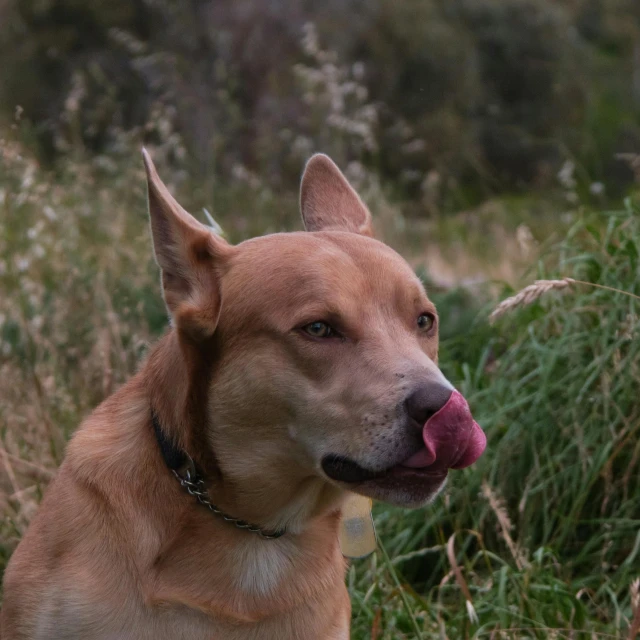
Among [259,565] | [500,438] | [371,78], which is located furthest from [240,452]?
[371,78]

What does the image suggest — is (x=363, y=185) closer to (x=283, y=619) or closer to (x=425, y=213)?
(x=425, y=213)

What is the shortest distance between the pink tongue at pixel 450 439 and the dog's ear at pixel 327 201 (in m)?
1.20

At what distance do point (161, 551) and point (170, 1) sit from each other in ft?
31.6

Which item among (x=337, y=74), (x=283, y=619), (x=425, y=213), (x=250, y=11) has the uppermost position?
(x=283, y=619)

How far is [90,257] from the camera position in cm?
614

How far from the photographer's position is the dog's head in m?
2.75

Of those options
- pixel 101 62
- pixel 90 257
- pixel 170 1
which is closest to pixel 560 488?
pixel 90 257

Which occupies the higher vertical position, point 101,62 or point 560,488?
point 560,488

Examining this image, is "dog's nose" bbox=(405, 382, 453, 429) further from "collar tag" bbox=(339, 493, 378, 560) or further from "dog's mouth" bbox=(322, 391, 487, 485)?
"collar tag" bbox=(339, 493, 378, 560)

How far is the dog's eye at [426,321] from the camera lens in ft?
10.5

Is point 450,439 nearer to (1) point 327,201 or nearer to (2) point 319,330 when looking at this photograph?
(2) point 319,330

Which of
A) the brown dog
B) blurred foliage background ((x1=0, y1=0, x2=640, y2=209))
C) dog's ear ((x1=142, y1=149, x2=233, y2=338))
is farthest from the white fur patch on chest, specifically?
blurred foliage background ((x1=0, y1=0, x2=640, y2=209))

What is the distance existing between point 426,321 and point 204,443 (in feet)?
2.52

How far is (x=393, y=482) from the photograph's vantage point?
2820mm
